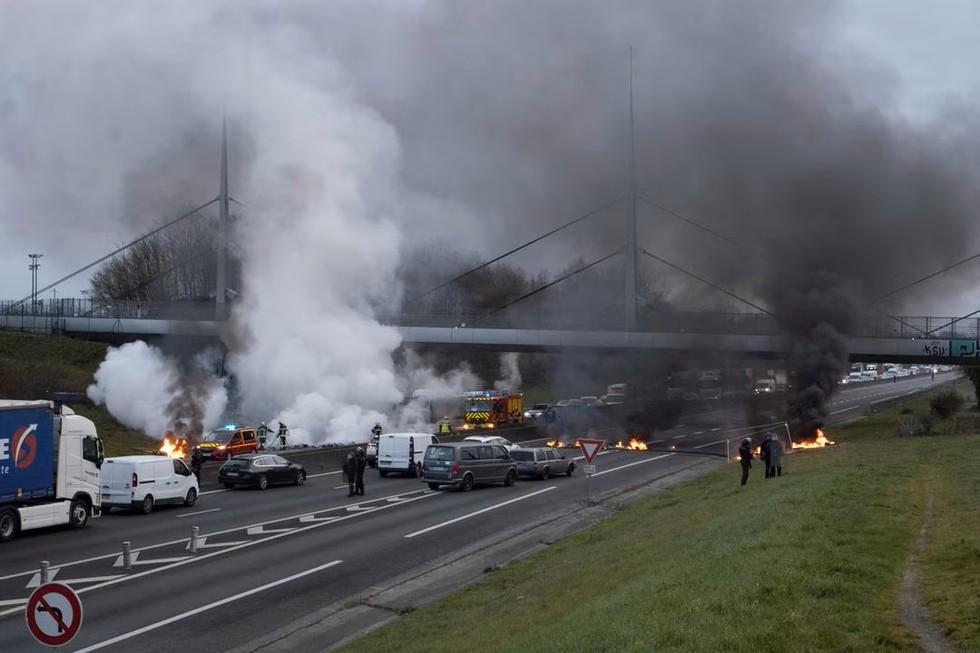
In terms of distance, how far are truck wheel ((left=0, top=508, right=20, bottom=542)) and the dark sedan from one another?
12.1 meters

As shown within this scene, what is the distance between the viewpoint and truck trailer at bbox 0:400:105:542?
76.2 ft

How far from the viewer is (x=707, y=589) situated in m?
10.9

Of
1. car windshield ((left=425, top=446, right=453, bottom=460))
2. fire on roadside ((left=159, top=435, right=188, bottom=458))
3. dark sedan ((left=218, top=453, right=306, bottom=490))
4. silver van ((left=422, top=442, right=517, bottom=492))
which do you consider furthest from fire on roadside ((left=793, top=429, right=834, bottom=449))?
fire on roadside ((left=159, top=435, right=188, bottom=458))

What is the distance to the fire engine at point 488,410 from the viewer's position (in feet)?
204

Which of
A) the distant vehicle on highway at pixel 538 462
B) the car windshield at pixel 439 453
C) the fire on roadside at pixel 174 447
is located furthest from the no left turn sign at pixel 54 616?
the fire on roadside at pixel 174 447

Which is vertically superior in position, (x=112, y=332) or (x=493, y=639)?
(x=112, y=332)

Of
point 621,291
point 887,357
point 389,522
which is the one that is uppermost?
point 621,291

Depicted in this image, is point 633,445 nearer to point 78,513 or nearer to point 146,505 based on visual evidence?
point 146,505

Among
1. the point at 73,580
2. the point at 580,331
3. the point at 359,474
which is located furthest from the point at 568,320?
the point at 73,580

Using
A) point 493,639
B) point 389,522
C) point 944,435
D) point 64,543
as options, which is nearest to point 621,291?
point 944,435

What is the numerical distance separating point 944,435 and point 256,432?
33.6m

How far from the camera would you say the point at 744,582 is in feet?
35.7

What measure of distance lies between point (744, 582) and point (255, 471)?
27.3 meters

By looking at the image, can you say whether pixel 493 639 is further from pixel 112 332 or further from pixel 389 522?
pixel 112 332
